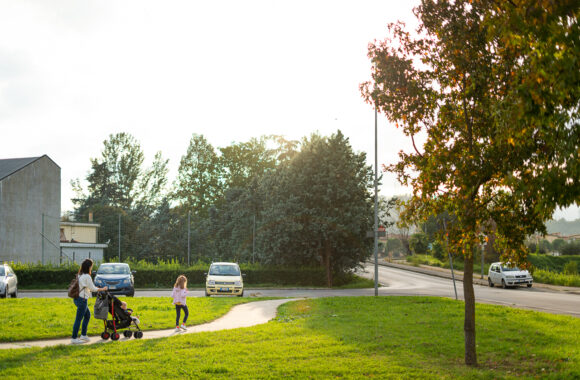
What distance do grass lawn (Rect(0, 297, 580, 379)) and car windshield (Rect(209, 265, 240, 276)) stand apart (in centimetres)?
1224

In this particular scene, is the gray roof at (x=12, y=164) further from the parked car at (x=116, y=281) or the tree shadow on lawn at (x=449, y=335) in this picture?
the tree shadow on lawn at (x=449, y=335)

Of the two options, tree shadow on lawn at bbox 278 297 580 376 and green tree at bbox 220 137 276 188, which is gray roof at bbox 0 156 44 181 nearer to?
green tree at bbox 220 137 276 188

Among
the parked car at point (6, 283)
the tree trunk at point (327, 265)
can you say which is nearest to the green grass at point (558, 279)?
the tree trunk at point (327, 265)

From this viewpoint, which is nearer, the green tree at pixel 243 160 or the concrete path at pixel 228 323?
the concrete path at pixel 228 323

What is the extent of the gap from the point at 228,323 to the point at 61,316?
473 centimetres

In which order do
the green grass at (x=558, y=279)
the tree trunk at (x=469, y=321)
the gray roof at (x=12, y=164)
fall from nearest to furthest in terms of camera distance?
the tree trunk at (x=469, y=321) → the green grass at (x=558, y=279) → the gray roof at (x=12, y=164)

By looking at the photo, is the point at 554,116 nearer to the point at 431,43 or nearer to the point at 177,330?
the point at 431,43

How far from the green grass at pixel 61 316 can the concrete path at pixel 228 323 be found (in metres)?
0.38

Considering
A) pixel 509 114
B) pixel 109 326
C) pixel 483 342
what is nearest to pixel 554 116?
pixel 509 114

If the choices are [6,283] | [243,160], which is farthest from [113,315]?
[243,160]

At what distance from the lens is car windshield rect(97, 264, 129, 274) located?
24120 millimetres

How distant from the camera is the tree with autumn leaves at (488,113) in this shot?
5324 millimetres

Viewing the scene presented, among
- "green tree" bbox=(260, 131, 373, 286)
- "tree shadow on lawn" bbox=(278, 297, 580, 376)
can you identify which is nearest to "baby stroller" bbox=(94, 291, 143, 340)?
"tree shadow on lawn" bbox=(278, 297, 580, 376)

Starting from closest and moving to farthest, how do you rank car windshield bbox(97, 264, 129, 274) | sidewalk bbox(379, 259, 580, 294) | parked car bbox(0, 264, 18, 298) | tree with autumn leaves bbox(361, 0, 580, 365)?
1. tree with autumn leaves bbox(361, 0, 580, 365)
2. parked car bbox(0, 264, 18, 298)
3. car windshield bbox(97, 264, 129, 274)
4. sidewalk bbox(379, 259, 580, 294)
